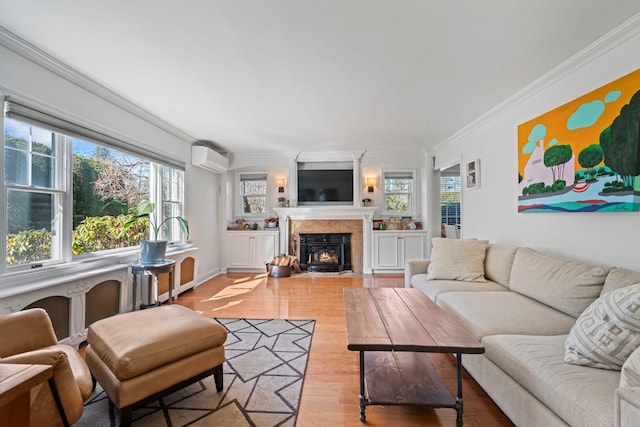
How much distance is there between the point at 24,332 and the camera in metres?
1.43

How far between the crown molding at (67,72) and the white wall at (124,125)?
0.08 ft

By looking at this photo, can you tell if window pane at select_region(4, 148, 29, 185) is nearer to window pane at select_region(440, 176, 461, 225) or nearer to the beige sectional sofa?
the beige sectional sofa

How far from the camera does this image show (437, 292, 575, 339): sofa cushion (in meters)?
1.67

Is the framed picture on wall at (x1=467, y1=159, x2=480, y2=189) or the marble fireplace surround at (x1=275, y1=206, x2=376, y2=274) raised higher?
the framed picture on wall at (x1=467, y1=159, x2=480, y2=189)

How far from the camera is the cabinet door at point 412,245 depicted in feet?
16.6

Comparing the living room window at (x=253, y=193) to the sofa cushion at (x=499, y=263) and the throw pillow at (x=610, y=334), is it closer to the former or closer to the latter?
the sofa cushion at (x=499, y=263)

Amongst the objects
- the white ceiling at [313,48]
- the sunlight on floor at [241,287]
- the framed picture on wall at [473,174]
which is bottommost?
the sunlight on floor at [241,287]

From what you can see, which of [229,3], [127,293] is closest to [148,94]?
[229,3]

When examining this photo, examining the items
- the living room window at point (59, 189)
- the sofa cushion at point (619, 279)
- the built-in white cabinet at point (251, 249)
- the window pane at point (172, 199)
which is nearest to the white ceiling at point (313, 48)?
the living room window at point (59, 189)

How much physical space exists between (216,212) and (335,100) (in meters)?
3.51

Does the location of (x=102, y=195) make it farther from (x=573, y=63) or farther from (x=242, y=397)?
(x=573, y=63)

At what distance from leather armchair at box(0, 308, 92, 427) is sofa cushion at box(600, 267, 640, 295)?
2.92 metres

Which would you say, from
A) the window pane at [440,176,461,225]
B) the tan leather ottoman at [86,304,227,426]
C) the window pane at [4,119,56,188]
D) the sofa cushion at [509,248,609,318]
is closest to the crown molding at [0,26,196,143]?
the window pane at [4,119,56,188]

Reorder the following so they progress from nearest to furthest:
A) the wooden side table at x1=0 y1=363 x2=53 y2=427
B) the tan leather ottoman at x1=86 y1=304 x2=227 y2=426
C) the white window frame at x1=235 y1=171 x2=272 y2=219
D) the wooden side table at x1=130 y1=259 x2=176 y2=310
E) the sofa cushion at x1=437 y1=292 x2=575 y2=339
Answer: the wooden side table at x1=0 y1=363 x2=53 y2=427, the tan leather ottoman at x1=86 y1=304 x2=227 y2=426, the sofa cushion at x1=437 y1=292 x2=575 y2=339, the wooden side table at x1=130 y1=259 x2=176 y2=310, the white window frame at x1=235 y1=171 x2=272 y2=219
